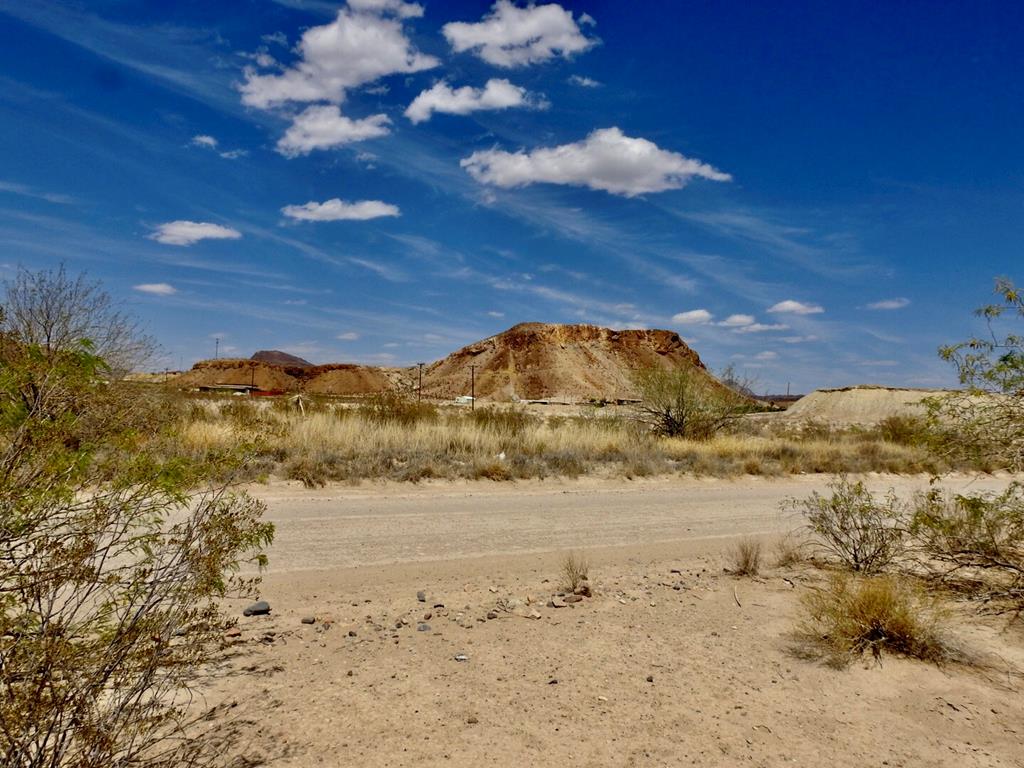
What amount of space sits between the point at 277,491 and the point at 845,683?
923cm

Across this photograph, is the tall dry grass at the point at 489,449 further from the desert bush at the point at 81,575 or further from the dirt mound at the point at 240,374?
the dirt mound at the point at 240,374

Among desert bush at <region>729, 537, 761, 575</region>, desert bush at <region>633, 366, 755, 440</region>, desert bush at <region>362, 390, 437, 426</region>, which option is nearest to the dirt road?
desert bush at <region>729, 537, 761, 575</region>

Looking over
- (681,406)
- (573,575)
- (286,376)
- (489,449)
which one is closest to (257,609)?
(573,575)

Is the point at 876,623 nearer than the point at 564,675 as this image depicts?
No

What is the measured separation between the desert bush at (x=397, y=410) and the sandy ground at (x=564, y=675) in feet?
34.3

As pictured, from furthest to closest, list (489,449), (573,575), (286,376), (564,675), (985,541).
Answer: (286,376)
(489,449)
(573,575)
(985,541)
(564,675)

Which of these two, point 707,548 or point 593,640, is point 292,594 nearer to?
point 593,640

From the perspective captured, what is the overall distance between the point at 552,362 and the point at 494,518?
274ft

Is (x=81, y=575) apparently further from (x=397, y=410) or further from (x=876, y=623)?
(x=397, y=410)

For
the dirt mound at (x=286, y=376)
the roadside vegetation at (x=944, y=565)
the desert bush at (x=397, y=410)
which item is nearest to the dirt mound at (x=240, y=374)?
the dirt mound at (x=286, y=376)

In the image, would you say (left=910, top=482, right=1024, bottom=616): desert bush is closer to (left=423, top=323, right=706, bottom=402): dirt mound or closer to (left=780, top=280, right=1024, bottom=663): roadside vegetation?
(left=780, top=280, right=1024, bottom=663): roadside vegetation

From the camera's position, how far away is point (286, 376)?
106625mm

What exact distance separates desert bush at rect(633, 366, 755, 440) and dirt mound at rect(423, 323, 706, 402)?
59.3 m

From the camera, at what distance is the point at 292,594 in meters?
6.47
